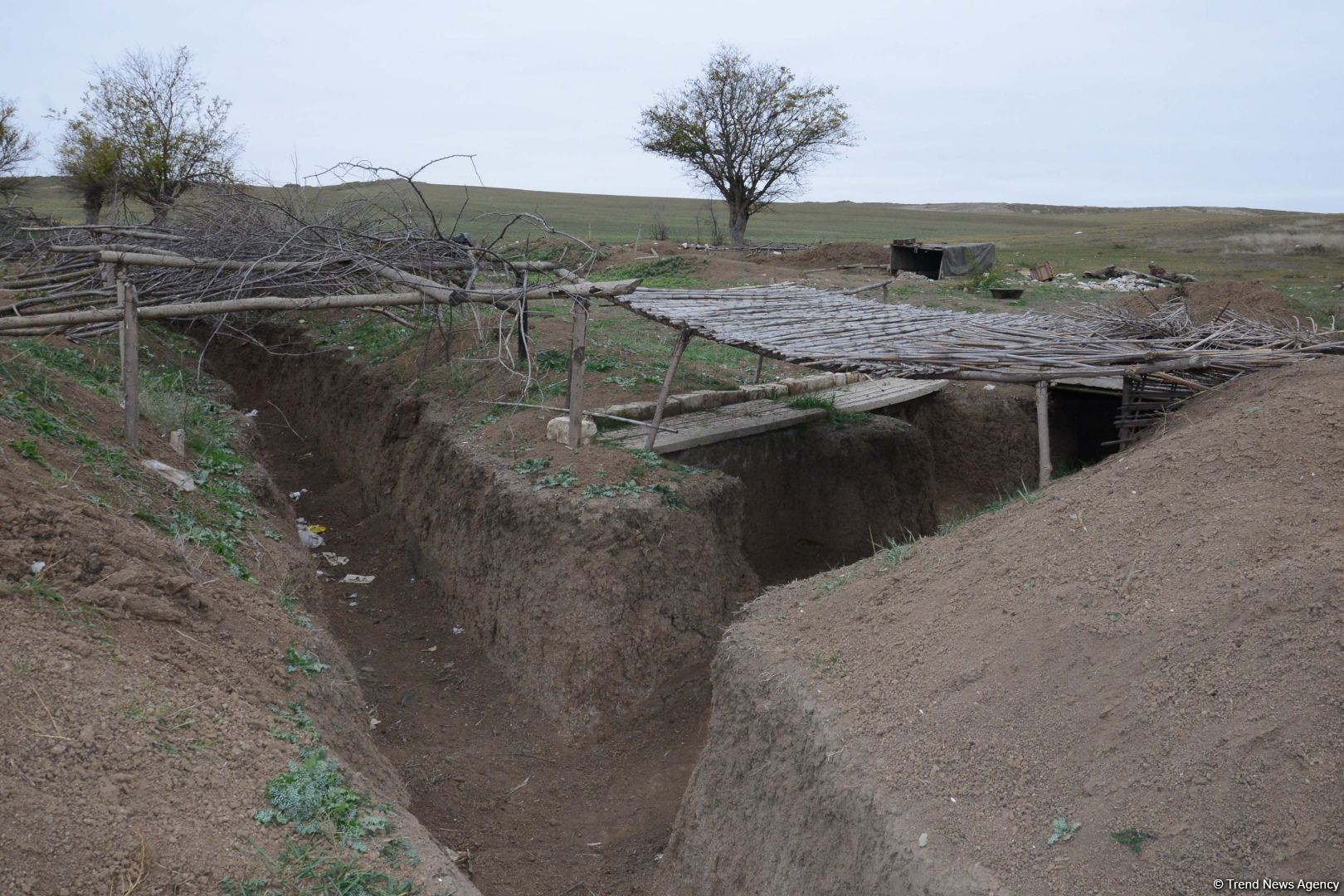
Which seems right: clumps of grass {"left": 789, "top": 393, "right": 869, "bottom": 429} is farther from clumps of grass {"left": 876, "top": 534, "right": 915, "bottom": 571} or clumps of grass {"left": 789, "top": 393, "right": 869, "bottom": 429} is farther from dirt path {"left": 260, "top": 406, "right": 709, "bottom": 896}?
clumps of grass {"left": 876, "top": 534, "right": 915, "bottom": 571}

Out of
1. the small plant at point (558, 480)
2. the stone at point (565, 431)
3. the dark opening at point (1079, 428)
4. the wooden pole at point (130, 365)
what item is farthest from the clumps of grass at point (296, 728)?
the dark opening at point (1079, 428)

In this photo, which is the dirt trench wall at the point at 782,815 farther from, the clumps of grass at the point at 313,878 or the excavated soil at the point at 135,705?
the clumps of grass at the point at 313,878

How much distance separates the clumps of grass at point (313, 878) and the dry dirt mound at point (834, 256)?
2095 centimetres

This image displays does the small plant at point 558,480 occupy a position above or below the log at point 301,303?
below

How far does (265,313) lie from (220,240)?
3849 millimetres

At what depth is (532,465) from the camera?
7.46 metres

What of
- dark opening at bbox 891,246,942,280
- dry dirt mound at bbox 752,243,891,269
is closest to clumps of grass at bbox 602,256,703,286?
dry dirt mound at bbox 752,243,891,269

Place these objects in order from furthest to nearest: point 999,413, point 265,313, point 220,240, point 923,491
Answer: point 265,313 → point 999,413 → point 923,491 → point 220,240

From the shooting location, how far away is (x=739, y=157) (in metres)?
28.9

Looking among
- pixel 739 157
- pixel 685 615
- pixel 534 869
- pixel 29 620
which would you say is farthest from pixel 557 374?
pixel 739 157

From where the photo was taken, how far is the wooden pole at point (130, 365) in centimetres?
623

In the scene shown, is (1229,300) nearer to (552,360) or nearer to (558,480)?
(552,360)

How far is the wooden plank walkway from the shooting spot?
8102mm

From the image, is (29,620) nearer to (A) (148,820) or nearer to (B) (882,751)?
(A) (148,820)
